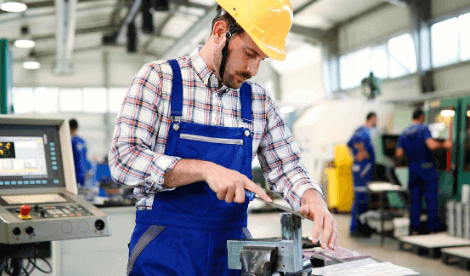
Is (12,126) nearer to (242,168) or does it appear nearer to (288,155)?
Answer: (242,168)

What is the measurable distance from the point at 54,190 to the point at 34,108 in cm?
1362

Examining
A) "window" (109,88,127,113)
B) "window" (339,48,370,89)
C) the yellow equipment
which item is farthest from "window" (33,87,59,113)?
the yellow equipment

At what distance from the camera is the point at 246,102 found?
1.32 meters

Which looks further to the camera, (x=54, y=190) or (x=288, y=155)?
(x=54, y=190)

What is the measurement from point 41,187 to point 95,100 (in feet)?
46.0

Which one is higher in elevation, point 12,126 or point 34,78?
point 34,78

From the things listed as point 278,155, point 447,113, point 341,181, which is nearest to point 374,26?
point 447,113

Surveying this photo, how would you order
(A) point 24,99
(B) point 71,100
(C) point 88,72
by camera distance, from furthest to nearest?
(C) point 88,72
(B) point 71,100
(A) point 24,99

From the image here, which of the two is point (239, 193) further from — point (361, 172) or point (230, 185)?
point (361, 172)

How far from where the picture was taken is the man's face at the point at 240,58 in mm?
1207

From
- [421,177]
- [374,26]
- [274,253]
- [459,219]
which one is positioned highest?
[374,26]

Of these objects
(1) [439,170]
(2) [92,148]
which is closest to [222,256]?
(1) [439,170]

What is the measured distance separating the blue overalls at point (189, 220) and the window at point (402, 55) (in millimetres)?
7805

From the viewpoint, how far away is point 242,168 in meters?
1.25
